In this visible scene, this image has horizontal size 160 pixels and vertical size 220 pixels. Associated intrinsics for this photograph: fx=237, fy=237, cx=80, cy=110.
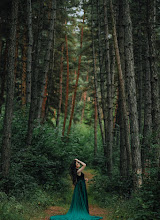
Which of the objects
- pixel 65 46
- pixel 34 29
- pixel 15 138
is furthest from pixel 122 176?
pixel 65 46

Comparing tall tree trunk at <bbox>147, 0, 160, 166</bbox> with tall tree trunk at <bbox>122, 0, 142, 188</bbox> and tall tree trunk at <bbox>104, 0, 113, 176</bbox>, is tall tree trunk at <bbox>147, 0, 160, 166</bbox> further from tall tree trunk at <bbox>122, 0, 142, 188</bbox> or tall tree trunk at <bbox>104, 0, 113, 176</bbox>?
tall tree trunk at <bbox>104, 0, 113, 176</bbox>

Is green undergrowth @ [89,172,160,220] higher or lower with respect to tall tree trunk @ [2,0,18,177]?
lower

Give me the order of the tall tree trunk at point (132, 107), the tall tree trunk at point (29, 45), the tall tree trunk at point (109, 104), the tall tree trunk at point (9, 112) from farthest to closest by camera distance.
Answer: the tall tree trunk at point (109, 104), the tall tree trunk at point (29, 45), the tall tree trunk at point (132, 107), the tall tree trunk at point (9, 112)

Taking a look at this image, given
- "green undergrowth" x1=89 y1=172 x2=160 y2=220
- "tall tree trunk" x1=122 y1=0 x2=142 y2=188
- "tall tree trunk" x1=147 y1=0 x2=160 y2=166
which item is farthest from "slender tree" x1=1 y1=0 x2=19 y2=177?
Result: "tall tree trunk" x1=147 y1=0 x2=160 y2=166

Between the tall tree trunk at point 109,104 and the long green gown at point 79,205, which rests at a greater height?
the tall tree trunk at point 109,104

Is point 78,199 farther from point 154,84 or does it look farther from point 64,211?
point 154,84

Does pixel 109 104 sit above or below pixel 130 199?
above

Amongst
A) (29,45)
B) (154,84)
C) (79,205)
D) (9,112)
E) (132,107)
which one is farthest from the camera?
(29,45)

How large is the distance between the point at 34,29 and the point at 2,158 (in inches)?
410

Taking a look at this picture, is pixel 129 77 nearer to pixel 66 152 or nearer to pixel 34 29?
pixel 66 152

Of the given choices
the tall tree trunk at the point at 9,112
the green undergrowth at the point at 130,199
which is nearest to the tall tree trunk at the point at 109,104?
the green undergrowth at the point at 130,199

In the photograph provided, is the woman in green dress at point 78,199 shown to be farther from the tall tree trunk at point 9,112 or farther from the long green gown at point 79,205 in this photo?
the tall tree trunk at point 9,112

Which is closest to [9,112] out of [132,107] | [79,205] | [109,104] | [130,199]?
[79,205]

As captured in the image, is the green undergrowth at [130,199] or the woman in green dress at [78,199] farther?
the woman in green dress at [78,199]
